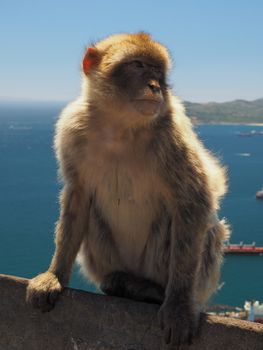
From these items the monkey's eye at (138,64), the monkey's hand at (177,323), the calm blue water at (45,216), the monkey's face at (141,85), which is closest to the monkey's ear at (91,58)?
Answer: the monkey's face at (141,85)

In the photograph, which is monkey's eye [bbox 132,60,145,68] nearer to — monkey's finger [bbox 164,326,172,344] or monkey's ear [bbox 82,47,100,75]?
monkey's ear [bbox 82,47,100,75]

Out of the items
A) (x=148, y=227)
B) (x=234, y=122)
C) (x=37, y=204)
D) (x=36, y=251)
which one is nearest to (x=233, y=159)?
(x=37, y=204)

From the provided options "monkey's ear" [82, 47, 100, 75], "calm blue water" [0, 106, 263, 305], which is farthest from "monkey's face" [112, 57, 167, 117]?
"calm blue water" [0, 106, 263, 305]

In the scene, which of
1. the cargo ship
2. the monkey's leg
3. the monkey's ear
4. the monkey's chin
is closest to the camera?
the monkey's chin

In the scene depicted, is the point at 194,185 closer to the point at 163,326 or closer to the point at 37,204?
the point at 163,326

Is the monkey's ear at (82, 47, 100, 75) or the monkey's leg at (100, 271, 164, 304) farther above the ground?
the monkey's ear at (82, 47, 100, 75)

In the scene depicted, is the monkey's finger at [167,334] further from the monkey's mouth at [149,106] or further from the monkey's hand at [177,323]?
the monkey's mouth at [149,106]

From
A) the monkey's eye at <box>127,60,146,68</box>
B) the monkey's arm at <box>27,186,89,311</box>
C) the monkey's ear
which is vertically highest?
the monkey's ear
